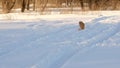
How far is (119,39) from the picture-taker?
12000 mm

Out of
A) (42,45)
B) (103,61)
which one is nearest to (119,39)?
(42,45)

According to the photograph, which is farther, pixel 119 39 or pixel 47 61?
pixel 119 39

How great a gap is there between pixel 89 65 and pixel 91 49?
221 centimetres

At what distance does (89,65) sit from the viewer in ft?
24.8

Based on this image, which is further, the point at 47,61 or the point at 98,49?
the point at 98,49

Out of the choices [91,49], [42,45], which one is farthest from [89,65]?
[42,45]

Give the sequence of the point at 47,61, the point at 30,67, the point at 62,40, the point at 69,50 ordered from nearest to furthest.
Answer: the point at 30,67 < the point at 47,61 < the point at 69,50 < the point at 62,40

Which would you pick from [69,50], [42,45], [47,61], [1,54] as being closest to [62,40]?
[42,45]

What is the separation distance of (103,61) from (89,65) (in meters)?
0.62

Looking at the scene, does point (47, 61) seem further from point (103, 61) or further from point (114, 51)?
point (114, 51)

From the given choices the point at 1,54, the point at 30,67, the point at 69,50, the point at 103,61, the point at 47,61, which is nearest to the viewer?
the point at 30,67

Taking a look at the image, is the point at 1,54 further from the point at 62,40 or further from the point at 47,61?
the point at 62,40

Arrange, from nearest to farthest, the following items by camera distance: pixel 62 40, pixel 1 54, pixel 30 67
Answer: pixel 30 67, pixel 1 54, pixel 62 40

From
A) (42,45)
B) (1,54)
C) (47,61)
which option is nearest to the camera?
(47,61)
